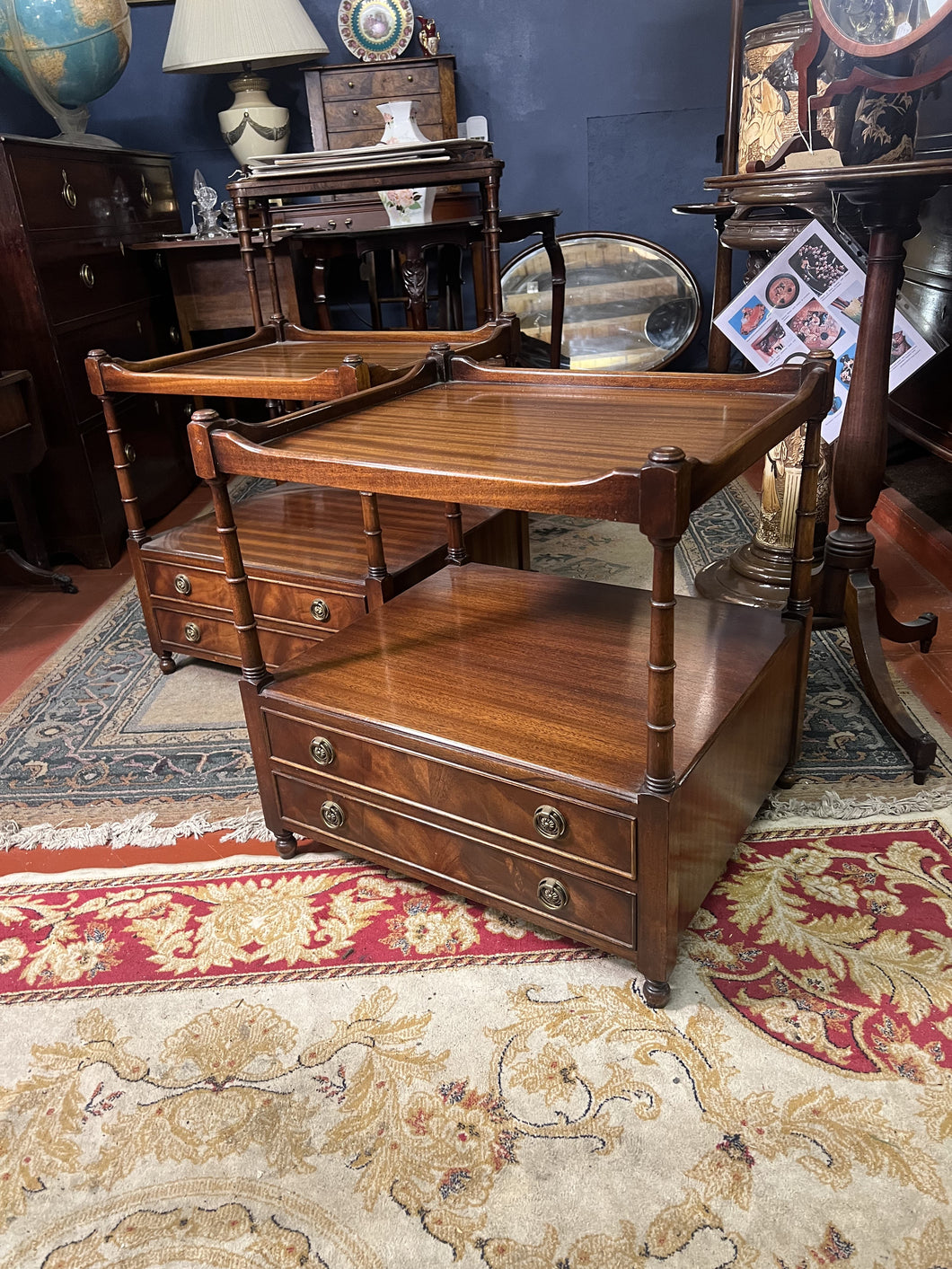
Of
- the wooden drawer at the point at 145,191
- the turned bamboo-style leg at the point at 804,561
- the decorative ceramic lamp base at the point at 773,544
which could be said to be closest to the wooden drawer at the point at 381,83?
the wooden drawer at the point at 145,191

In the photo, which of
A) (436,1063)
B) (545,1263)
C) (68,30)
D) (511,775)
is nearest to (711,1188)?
(545,1263)

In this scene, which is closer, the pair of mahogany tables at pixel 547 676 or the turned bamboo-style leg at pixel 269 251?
the pair of mahogany tables at pixel 547 676

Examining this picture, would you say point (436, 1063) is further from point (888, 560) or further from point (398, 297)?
point (398, 297)

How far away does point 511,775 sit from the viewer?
4.61ft

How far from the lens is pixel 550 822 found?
1396 mm

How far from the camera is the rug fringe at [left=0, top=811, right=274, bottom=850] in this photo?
6.34 feet

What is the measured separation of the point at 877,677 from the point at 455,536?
98 cm

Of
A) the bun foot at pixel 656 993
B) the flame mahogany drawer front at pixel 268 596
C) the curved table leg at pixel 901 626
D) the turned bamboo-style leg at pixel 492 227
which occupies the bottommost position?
the bun foot at pixel 656 993

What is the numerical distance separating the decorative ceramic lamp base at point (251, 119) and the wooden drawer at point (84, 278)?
0.78 meters

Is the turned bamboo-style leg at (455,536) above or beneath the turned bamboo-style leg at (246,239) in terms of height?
beneath

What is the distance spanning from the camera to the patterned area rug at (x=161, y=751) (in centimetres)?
195

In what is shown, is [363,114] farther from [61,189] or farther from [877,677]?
[877,677]

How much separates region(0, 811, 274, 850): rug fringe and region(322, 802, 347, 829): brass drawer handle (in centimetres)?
25

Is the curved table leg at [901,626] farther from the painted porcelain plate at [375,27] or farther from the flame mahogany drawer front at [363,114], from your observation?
the painted porcelain plate at [375,27]
